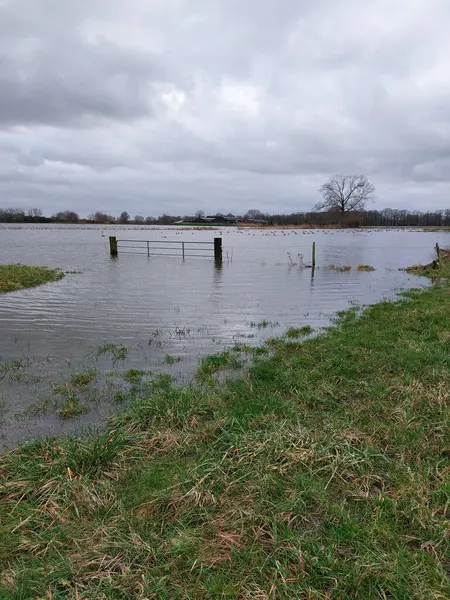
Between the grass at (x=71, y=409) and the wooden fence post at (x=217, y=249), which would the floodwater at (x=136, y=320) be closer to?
the grass at (x=71, y=409)

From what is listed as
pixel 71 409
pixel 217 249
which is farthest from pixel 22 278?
pixel 217 249

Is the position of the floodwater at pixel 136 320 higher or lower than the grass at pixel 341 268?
lower

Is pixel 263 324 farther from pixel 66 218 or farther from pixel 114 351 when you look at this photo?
pixel 66 218

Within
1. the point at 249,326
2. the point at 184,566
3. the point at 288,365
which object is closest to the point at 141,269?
the point at 249,326

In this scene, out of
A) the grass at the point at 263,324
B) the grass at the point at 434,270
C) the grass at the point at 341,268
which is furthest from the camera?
the grass at the point at 341,268

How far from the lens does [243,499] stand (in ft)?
11.6

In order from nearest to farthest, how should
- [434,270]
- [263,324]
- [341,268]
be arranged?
[263,324]
[434,270]
[341,268]

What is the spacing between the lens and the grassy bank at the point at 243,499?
8.93ft

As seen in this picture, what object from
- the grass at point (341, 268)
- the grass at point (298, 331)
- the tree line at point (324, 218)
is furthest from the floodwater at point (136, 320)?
the tree line at point (324, 218)

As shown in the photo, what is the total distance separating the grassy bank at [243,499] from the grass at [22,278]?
13.7 meters

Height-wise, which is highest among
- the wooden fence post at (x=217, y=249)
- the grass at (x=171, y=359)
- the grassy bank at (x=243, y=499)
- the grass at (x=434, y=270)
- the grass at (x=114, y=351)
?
the wooden fence post at (x=217, y=249)

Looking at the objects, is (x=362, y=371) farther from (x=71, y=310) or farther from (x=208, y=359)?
(x=71, y=310)

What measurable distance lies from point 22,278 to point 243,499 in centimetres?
1826

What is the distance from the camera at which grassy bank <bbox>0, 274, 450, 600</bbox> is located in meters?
2.72
